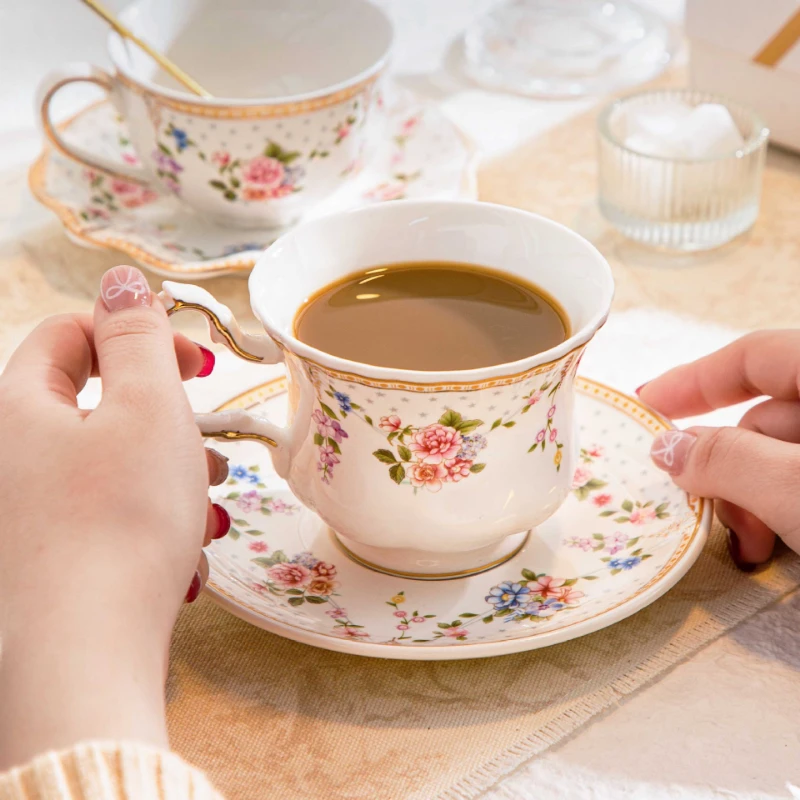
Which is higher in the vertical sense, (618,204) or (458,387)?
(458,387)

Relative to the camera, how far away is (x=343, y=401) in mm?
627

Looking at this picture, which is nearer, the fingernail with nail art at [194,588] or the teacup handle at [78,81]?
the fingernail with nail art at [194,588]

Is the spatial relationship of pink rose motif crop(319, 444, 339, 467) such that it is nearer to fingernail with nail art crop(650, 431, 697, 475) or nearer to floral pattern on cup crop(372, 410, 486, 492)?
floral pattern on cup crop(372, 410, 486, 492)

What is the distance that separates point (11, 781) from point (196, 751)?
0.14 metres

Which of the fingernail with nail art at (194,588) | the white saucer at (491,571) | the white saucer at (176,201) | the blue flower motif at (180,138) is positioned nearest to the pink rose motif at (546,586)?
the white saucer at (491,571)

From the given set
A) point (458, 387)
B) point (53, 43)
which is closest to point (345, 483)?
point (458, 387)

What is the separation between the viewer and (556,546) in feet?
2.36

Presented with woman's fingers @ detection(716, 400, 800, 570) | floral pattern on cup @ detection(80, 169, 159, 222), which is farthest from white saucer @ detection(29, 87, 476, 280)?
woman's fingers @ detection(716, 400, 800, 570)

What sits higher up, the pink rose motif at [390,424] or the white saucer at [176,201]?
the pink rose motif at [390,424]

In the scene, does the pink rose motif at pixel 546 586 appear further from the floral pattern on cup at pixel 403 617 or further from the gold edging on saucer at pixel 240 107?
the gold edging on saucer at pixel 240 107

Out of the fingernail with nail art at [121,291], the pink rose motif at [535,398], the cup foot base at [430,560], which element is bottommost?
the cup foot base at [430,560]

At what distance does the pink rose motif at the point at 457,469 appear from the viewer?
64 cm

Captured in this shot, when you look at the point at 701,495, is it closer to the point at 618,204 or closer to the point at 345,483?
the point at 345,483

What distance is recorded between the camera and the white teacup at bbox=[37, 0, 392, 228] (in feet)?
3.46
